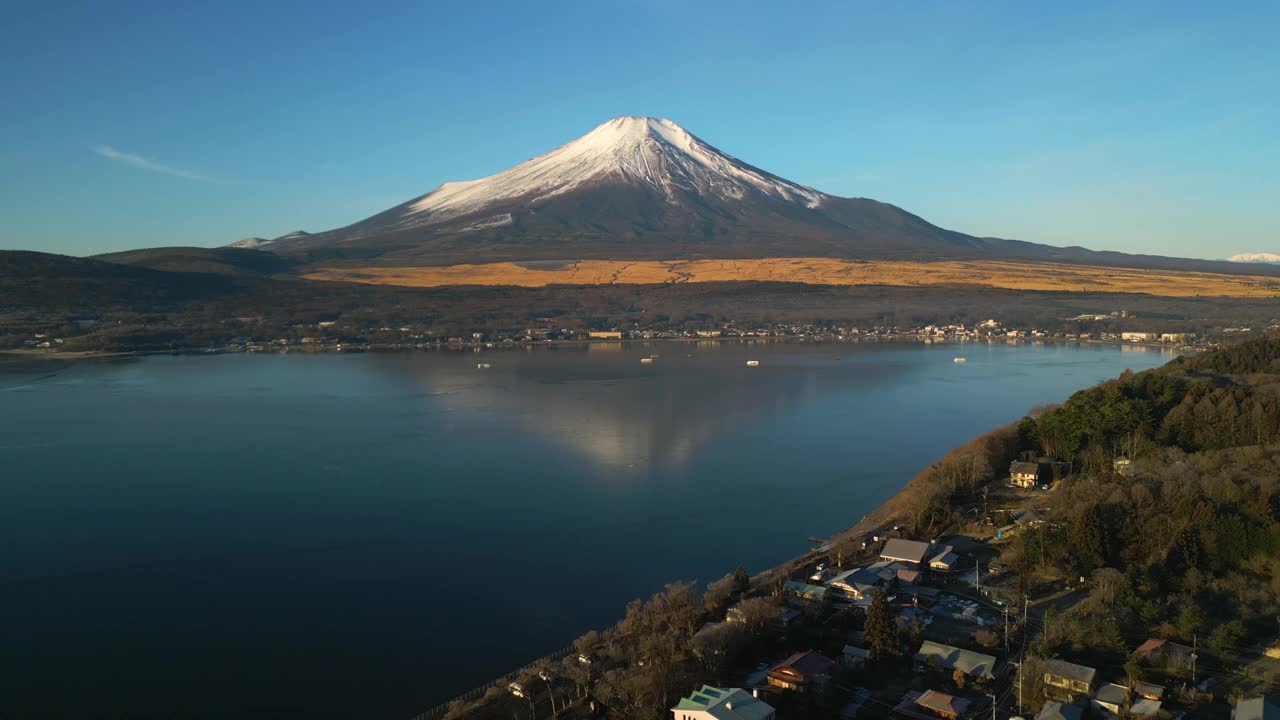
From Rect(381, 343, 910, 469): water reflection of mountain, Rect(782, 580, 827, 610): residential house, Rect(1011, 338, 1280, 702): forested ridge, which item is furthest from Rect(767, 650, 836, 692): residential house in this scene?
Rect(381, 343, 910, 469): water reflection of mountain

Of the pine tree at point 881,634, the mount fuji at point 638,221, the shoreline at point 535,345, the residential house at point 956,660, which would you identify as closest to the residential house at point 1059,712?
the residential house at point 956,660

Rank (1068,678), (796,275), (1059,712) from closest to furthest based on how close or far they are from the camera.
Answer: (1059,712) → (1068,678) → (796,275)

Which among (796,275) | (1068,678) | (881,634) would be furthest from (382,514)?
(796,275)

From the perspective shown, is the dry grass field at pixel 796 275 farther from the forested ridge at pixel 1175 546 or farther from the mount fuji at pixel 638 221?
the forested ridge at pixel 1175 546

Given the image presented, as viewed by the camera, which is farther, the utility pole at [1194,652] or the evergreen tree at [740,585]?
the evergreen tree at [740,585]

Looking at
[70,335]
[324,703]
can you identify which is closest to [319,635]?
[324,703]

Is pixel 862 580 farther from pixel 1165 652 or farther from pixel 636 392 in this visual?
pixel 636 392
